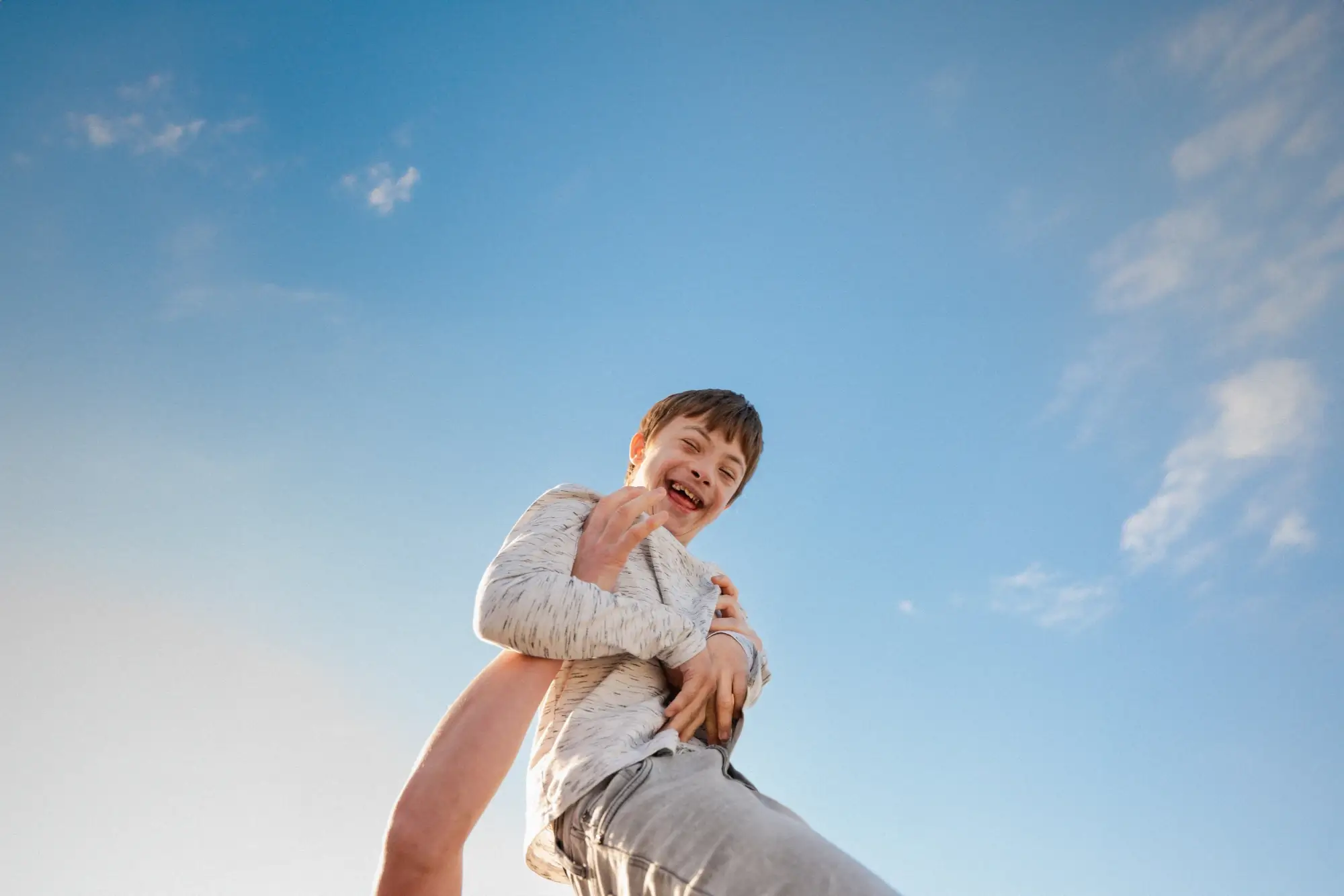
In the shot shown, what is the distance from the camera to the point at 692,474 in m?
3.11

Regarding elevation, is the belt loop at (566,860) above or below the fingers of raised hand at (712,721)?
below

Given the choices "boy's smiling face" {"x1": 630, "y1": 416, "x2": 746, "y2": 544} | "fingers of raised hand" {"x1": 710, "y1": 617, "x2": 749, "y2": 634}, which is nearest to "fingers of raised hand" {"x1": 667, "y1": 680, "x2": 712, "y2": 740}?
"fingers of raised hand" {"x1": 710, "y1": 617, "x2": 749, "y2": 634}

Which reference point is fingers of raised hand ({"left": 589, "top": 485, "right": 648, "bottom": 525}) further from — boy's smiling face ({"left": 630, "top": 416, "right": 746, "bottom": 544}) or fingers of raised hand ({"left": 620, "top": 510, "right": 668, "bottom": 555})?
boy's smiling face ({"left": 630, "top": 416, "right": 746, "bottom": 544})

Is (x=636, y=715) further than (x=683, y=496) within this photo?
No

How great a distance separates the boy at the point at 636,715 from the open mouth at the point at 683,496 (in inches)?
5.2

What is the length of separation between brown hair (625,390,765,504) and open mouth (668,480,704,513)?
0.18 metres

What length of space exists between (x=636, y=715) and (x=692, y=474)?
0.97 meters

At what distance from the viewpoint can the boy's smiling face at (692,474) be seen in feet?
10.2

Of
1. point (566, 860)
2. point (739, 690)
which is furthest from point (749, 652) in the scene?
point (566, 860)

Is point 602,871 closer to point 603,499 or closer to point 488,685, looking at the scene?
point 488,685

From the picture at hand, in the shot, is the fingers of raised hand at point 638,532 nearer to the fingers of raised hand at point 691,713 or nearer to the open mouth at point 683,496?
the fingers of raised hand at point 691,713

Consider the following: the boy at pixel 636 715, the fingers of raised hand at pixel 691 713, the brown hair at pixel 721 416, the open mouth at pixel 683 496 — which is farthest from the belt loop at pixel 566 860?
the brown hair at pixel 721 416

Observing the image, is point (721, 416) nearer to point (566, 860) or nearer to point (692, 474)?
point (692, 474)

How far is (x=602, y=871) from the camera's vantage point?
6.74 ft
